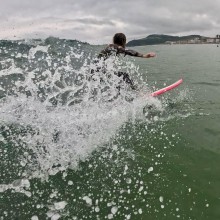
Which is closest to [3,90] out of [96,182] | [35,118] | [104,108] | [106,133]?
[35,118]

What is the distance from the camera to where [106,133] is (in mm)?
9383

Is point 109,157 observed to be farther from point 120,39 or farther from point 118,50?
point 120,39

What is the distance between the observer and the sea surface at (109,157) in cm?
609

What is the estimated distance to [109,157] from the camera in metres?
7.98

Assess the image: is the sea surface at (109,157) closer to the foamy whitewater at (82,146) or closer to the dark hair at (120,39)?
the foamy whitewater at (82,146)

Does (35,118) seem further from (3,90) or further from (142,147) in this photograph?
(3,90)

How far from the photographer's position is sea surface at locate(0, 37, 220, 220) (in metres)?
6.09

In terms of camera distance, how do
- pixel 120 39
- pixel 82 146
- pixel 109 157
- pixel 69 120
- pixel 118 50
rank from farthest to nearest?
pixel 120 39 → pixel 118 50 → pixel 69 120 → pixel 82 146 → pixel 109 157

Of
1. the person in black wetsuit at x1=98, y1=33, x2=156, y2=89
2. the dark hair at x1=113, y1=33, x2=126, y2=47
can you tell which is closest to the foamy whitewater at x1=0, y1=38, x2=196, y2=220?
the person in black wetsuit at x1=98, y1=33, x2=156, y2=89

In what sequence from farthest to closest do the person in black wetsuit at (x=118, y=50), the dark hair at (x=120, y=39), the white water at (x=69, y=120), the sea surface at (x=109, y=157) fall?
the dark hair at (x=120, y=39) → the person in black wetsuit at (x=118, y=50) → the white water at (x=69, y=120) → the sea surface at (x=109, y=157)

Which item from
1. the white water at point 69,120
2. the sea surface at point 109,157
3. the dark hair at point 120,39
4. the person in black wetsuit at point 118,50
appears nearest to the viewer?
the sea surface at point 109,157

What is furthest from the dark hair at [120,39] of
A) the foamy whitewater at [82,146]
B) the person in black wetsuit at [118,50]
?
the foamy whitewater at [82,146]

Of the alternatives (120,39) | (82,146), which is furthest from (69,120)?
(120,39)

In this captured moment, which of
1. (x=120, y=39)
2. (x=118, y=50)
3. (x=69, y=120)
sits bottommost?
(x=69, y=120)
